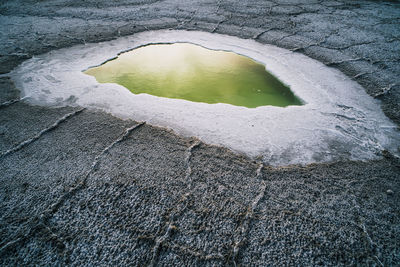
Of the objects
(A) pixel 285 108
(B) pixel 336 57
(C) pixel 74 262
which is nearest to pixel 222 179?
(C) pixel 74 262

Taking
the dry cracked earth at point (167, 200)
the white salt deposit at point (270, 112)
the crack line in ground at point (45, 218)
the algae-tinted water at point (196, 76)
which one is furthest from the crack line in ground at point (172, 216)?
the algae-tinted water at point (196, 76)

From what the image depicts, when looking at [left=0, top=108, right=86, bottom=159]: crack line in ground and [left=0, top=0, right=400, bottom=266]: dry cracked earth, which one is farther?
[left=0, top=108, right=86, bottom=159]: crack line in ground

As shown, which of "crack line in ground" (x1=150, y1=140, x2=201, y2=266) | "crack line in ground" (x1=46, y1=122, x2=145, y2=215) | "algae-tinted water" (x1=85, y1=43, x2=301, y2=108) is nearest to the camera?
"crack line in ground" (x1=150, y1=140, x2=201, y2=266)

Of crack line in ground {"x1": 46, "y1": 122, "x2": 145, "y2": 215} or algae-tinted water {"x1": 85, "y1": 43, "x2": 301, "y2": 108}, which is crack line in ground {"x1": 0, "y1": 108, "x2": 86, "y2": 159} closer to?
crack line in ground {"x1": 46, "y1": 122, "x2": 145, "y2": 215}

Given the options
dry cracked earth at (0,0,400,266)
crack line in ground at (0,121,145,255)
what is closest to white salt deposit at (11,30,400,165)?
dry cracked earth at (0,0,400,266)

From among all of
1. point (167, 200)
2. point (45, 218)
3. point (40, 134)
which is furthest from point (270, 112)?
point (40, 134)

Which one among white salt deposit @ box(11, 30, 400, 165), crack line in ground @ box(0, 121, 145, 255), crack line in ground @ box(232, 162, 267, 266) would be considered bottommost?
crack line in ground @ box(0, 121, 145, 255)

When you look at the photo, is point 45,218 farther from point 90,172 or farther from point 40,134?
point 40,134
